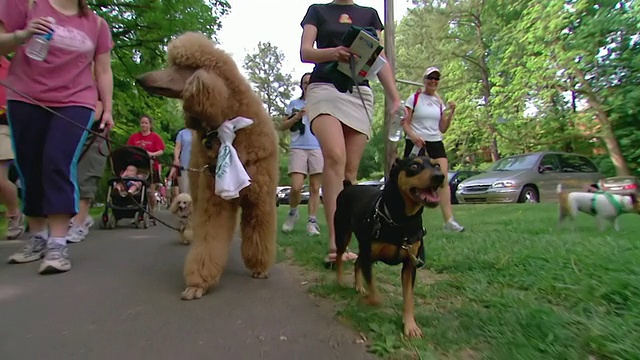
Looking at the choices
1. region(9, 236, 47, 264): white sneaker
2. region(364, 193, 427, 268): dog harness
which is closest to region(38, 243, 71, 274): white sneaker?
region(9, 236, 47, 264): white sneaker

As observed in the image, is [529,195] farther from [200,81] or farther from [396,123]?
[200,81]

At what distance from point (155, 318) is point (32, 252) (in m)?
2.25

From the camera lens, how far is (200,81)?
10.2 ft

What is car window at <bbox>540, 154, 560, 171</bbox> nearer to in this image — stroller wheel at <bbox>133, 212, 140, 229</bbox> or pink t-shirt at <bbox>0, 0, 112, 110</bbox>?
stroller wheel at <bbox>133, 212, 140, 229</bbox>

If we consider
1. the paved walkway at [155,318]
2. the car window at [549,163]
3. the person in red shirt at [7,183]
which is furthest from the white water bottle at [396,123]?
the car window at [549,163]

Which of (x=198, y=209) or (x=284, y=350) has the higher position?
(x=198, y=209)

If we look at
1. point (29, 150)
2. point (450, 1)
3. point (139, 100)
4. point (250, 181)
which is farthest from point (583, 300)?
point (450, 1)

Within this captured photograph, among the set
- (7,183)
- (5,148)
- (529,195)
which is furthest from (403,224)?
(529,195)

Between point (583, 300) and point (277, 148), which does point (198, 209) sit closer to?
point (277, 148)

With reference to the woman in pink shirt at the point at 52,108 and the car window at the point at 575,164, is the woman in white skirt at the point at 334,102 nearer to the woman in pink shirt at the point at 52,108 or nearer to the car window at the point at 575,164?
the woman in pink shirt at the point at 52,108

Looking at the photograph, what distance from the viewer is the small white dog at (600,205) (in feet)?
20.9

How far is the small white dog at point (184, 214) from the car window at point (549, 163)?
13.2 metres

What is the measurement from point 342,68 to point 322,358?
8.33ft

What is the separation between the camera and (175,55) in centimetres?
329
